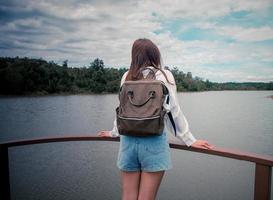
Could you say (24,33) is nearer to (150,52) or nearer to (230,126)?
(230,126)

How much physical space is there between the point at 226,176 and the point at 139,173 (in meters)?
10.4

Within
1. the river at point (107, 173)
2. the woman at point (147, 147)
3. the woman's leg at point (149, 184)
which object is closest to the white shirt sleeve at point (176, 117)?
the woman at point (147, 147)

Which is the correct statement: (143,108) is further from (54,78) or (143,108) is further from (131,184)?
(54,78)

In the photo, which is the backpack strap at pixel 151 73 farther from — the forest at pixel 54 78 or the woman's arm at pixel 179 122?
the forest at pixel 54 78

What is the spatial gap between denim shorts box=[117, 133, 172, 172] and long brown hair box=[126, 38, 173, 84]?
0.82 ft

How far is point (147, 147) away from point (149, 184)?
0.54ft

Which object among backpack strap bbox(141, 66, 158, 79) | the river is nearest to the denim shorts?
backpack strap bbox(141, 66, 158, 79)

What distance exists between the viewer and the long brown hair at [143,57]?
111 centimetres

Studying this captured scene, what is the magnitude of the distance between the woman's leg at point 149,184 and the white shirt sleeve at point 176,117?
0.58 ft

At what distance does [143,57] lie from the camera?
1.11m

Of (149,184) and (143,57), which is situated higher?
(143,57)

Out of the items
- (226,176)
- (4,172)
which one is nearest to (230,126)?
(226,176)

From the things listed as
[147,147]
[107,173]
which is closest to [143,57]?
[147,147]

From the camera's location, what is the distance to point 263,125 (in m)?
22.5
